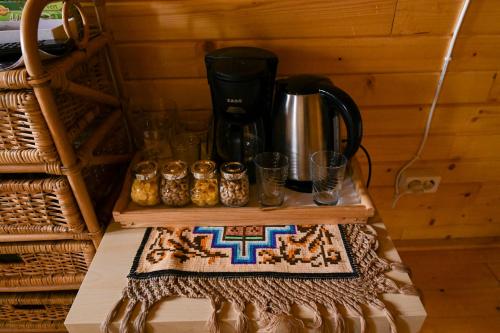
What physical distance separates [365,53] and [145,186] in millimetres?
684

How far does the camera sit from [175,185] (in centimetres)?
76

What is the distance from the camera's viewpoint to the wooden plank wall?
34.9 inches

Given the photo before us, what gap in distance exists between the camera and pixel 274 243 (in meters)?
0.73

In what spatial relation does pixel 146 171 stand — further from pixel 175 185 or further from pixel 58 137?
pixel 58 137

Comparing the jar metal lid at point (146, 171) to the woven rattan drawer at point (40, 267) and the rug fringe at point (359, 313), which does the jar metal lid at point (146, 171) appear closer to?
the woven rattan drawer at point (40, 267)

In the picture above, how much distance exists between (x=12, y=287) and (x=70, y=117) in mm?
514

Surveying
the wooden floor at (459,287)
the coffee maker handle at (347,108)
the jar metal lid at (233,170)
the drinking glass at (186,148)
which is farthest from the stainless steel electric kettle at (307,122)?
the wooden floor at (459,287)

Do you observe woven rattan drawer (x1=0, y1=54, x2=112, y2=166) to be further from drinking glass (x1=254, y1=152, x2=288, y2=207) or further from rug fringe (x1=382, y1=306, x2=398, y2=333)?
rug fringe (x1=382, y1=306, x2=398, y2=333)

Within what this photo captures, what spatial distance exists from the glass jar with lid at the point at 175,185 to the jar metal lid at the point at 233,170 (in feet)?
0.29

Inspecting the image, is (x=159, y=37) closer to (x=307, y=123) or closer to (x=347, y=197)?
(x=307, y=123)

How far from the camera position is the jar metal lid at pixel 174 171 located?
0.75 m

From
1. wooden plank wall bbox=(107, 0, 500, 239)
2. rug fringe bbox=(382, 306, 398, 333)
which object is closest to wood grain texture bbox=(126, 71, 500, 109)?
wooden plank wall bbox=(107, 0, 500, 239)

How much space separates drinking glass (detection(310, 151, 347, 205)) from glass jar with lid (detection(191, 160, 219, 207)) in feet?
0.75

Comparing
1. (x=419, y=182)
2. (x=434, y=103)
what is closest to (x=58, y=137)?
(x=434, y=103)
